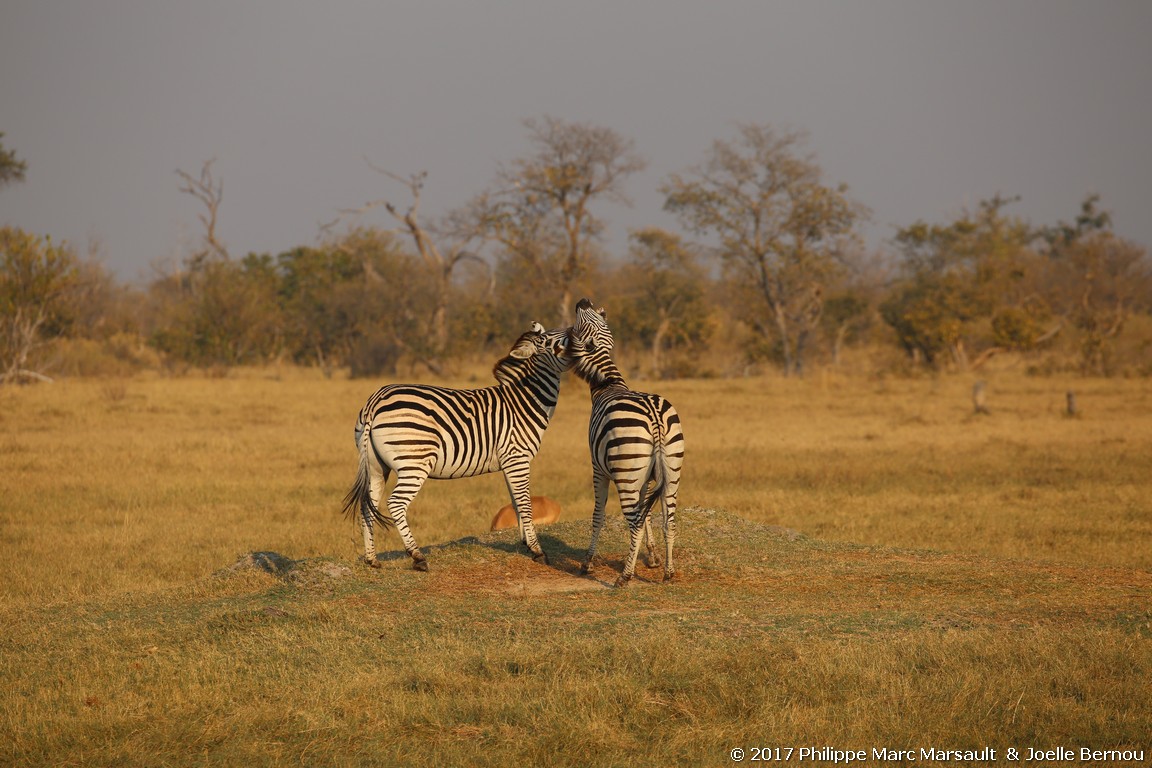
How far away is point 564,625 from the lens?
7.39 metres

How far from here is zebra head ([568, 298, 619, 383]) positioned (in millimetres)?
9578

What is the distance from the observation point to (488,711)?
19.1 feet

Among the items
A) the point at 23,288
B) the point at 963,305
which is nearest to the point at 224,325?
the point at 23,288

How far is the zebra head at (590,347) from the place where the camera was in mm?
9578

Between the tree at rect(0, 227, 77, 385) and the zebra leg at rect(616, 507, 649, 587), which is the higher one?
the tree at rect(0, 227, 77, 385)

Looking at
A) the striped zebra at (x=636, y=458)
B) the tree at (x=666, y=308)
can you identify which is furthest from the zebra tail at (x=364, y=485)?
the tree at (x=666, y=308)

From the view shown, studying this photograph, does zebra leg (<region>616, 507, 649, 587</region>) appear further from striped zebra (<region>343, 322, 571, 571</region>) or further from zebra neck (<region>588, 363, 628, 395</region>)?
zebra neck (<region>588, 363, 628, 395</region>)

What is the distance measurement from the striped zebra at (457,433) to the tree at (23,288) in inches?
950

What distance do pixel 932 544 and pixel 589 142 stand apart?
97.3 ft

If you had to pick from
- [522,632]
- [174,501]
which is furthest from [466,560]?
[174,501]

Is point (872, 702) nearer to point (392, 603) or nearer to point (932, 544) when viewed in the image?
point (392, 603)

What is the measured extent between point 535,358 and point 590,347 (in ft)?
1.90

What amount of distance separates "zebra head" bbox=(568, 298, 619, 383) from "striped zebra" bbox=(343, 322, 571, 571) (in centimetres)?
14

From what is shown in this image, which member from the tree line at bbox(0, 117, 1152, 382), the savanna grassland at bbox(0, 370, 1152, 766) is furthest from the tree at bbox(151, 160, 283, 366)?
the savanna grassland at bbox(0, 370, 1152, 766)
